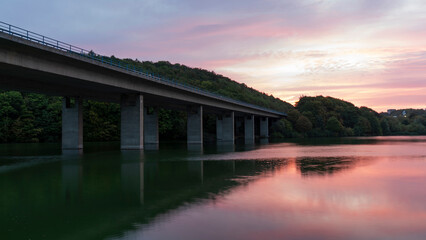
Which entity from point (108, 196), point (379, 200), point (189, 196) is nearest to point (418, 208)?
point (379, 200)

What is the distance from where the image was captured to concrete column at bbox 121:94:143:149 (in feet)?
189

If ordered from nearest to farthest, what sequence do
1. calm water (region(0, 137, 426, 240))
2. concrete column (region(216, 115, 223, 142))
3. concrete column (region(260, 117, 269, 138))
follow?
calm water (region(0, 137, 426, 240)), concrete column (region(216, 115, 223, 142)), concrete column (region(260, 117, 269, 138))

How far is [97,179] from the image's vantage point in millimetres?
24484

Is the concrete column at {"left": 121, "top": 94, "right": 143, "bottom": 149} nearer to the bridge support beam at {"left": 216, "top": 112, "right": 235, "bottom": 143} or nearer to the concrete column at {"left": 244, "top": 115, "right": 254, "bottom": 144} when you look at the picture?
the bridge support beam at {"left": 216, "top": 112, "right": 235, "bottom": 143}

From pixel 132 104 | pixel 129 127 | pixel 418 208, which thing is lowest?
pixel 418 208

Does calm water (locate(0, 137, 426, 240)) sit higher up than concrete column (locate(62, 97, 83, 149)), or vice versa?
concrete column (locate(62, 97, 83, 149))

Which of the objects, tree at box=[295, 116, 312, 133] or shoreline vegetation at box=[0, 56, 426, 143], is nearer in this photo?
shoreline vegetation at box=[0, 56, 426, 143]

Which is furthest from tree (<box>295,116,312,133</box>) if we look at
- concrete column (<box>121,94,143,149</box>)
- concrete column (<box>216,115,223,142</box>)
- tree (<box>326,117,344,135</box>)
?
concrete column (<box>121,94,143,149</box>)

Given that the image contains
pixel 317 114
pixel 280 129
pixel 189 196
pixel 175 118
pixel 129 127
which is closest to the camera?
pixel 189 196

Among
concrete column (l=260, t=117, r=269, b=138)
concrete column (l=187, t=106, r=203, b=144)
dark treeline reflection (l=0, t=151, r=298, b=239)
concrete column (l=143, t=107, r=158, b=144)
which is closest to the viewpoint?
dark treeline reflection (l=0, t=151, r=298, b=239)

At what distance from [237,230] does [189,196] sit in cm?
631

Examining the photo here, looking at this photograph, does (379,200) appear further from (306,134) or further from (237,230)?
(306,134)

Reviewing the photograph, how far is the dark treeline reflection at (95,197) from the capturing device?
12633mm

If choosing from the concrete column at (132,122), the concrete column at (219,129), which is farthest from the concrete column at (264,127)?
the concrete column at (132,122)
